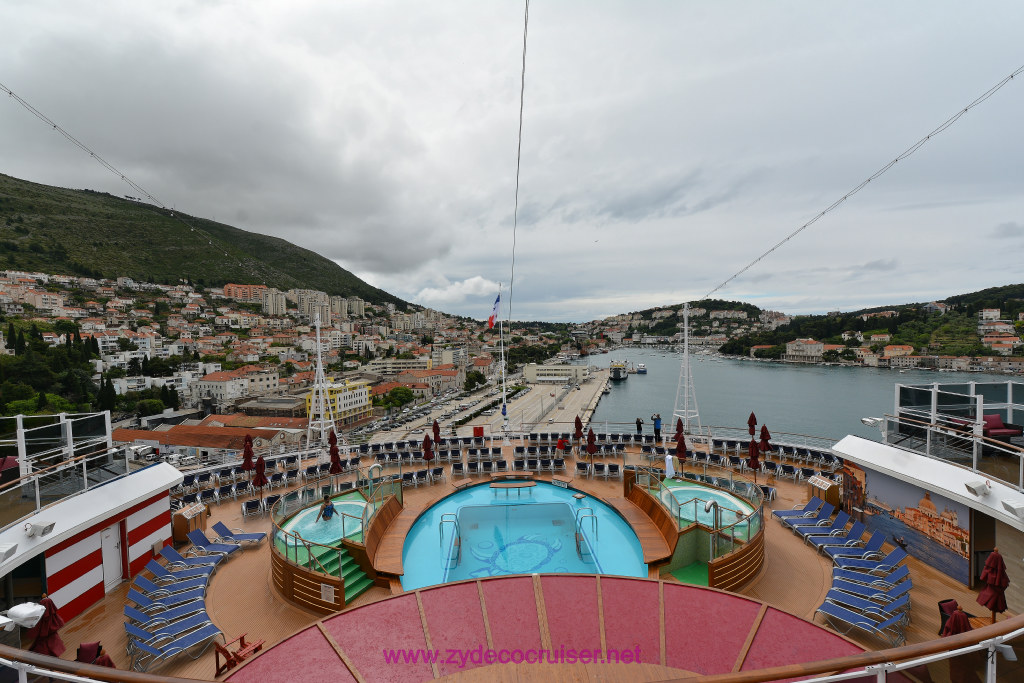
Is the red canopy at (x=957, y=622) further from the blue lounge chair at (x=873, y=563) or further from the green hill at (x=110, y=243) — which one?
the green hill at (x=110, y=243)

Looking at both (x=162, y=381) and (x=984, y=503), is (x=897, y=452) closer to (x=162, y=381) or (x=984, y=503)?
(x=984, y=503)

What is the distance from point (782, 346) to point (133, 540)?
114 metres

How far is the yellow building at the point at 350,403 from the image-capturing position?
185ft

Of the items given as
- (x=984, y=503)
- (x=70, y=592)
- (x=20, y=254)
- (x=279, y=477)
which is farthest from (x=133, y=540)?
(x=20, y=254)

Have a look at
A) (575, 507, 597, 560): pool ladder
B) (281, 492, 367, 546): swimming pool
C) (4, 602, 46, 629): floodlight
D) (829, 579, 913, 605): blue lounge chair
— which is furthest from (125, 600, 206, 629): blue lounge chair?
(829, 579, 913, 605): blue lounge chair

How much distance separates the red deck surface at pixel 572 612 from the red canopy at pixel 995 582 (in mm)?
3850

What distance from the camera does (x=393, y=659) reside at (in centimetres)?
310

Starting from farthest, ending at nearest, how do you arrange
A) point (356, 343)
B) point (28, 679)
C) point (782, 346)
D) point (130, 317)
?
point (356, 343), point (782, 346), point (130, 317), point (28, 679)

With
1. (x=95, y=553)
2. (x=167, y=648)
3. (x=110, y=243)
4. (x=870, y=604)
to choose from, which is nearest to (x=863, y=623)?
(x=870, y=604)

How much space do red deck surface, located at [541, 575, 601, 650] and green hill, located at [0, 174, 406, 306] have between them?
90.8m

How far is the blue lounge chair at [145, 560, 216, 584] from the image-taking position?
592cm

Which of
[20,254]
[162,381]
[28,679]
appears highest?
[20,254]

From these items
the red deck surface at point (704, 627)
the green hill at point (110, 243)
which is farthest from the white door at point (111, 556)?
the green hill at point (110, 243)

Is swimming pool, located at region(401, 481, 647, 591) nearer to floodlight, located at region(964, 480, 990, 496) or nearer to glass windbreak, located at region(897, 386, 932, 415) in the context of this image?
floodlight, located at region(964, 480, 990, 496)
